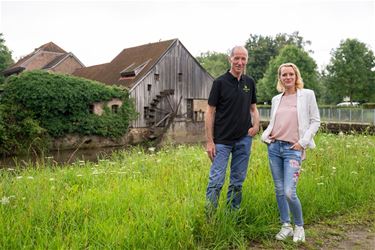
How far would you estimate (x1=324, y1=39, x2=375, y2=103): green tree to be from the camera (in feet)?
121

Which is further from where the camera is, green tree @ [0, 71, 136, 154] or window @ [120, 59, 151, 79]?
window @ [120, 59, 151, 79]

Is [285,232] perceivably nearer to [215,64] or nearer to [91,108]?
[91,108]

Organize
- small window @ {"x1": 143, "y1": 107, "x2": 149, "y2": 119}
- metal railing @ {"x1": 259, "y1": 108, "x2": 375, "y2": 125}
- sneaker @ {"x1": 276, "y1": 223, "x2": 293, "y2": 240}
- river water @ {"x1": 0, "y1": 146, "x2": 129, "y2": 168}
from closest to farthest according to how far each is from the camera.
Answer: sneaker @ {"x1": 276, "y1": 223, "x2": 293, "y2": 240}, river water @ {"x1": 0, "y1": 146, "x2": 129, "y2": 168}, metal railing @ {"x1": 259, "y1": 108, "x2": 375, "y2": 125}, small window @ {"x1": 143, "y1": 107, "x2": 149, "y2": 119}

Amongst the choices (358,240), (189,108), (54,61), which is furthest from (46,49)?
(358,240)

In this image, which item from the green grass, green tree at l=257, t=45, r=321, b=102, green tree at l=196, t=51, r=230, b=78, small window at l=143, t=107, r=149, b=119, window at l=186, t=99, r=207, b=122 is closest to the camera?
the green grass

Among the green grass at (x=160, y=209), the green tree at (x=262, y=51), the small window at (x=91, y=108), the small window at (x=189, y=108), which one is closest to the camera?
the green grass at (x=160, y=209)

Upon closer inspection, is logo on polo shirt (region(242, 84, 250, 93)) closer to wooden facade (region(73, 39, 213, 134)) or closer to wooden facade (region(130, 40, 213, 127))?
wooden facade (region(73, 39, 213, 134))

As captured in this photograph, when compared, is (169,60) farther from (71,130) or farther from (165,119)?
(71,130)

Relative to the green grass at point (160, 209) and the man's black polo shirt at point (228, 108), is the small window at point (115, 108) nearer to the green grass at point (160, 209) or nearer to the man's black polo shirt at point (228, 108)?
the green grass at point (160, 209)

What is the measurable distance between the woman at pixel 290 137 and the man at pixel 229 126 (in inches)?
11.8

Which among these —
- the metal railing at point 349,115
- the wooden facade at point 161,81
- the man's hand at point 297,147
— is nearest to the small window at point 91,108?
the wooden facade at point 161,81

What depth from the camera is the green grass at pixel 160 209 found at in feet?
10.4

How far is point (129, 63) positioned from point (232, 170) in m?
28.9

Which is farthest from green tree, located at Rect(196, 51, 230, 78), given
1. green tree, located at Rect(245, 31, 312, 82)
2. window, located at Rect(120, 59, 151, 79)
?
window, located at Rect(120, 59, 151, 79)
